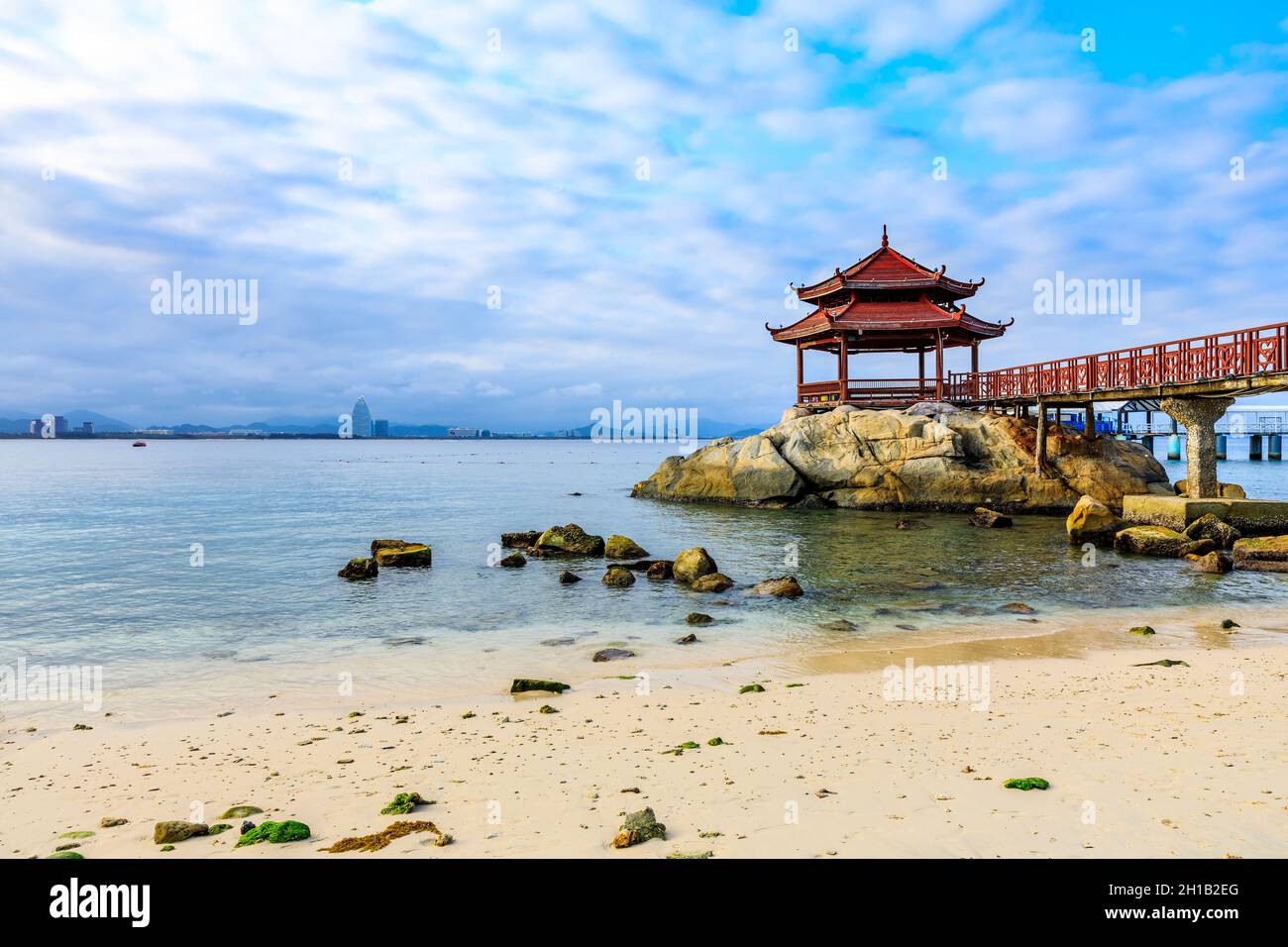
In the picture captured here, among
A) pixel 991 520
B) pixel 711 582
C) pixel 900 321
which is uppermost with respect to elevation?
pixel 900 321

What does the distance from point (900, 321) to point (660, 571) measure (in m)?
23.6

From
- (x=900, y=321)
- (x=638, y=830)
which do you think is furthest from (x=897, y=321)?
(x=638, y=830)

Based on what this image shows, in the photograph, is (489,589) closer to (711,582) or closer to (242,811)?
(711,582)

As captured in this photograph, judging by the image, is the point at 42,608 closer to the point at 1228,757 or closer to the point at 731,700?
the point at 731,700

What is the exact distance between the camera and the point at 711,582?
17844 millimetres

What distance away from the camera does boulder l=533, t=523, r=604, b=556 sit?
78.0ft

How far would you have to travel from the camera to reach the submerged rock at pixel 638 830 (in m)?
5.35

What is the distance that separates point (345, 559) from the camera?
23875 millimetres

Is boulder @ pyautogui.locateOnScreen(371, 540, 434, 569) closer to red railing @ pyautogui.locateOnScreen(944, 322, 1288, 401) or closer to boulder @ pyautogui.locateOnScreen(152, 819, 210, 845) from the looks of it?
boulder @ pyautogui.locateOnScreen(152, 819, 210, 845)

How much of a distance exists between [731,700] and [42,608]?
677 inches

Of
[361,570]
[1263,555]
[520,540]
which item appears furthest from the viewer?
[520,540]

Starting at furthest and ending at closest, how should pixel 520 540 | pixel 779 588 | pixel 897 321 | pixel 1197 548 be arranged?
pixel 897 321 → pixel 520 540 → pixel 1197 548 → pixel 779 588
